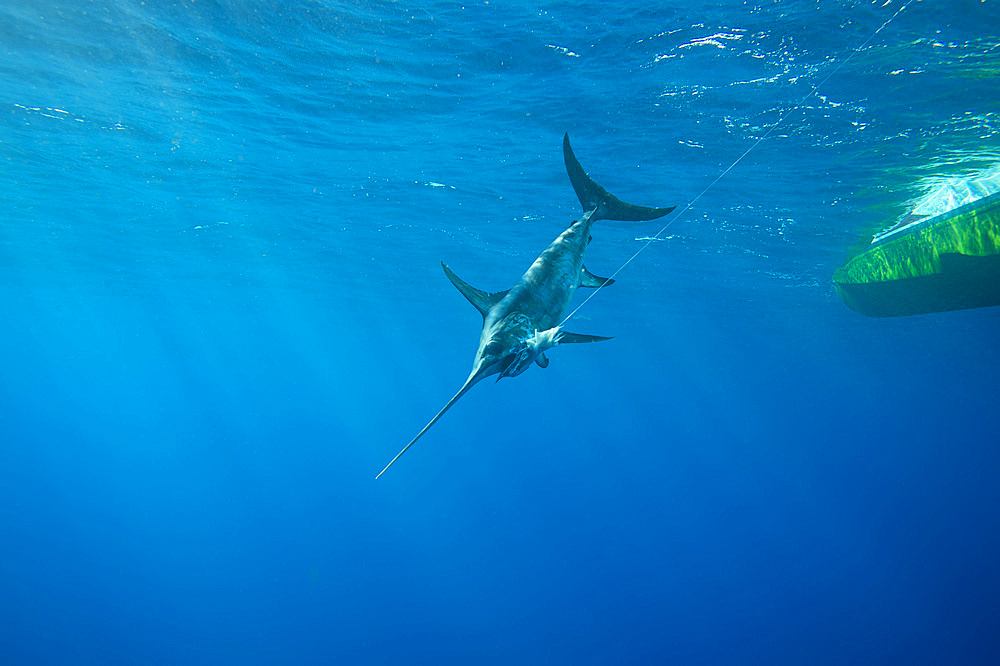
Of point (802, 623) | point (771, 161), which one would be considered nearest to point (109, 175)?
point (771, 161)

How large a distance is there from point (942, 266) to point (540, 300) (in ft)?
32.8

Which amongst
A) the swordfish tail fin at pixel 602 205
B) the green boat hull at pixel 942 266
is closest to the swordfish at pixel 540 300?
the swordfish tail fin at pixel 602 205

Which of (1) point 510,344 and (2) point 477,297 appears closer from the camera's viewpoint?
(1) point 510,344

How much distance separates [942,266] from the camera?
28.7 feet

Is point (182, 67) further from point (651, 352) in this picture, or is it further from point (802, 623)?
point (651, 352)

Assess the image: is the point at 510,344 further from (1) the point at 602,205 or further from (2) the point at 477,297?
(1) the point at 602,205

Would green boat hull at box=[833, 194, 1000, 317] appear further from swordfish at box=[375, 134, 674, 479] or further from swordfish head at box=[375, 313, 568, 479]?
swordfish head at box=[375, 313, 568, 479]

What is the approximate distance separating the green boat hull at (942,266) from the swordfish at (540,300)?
27.7ft

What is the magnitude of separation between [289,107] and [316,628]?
2648 cm

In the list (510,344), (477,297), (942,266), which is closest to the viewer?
(510,344)

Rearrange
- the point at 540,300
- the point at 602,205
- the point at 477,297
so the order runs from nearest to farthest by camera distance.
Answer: the point at 540,300 < the point at 477,297 < the point at 602,205

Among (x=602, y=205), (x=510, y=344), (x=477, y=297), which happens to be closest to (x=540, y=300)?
(x=477, y=297)

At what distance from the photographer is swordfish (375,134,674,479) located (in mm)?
2236

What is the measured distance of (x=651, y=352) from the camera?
47.0 m
